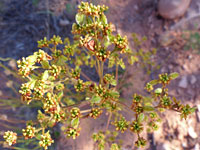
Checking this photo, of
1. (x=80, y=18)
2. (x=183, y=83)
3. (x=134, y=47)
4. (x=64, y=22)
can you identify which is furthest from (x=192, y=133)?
(x=64, y=22)

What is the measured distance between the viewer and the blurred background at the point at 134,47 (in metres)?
1.87

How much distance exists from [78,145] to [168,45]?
172 cm

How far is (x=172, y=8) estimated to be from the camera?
250cm

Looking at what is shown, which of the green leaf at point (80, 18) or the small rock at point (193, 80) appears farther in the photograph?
the small rock at point (193, 80)

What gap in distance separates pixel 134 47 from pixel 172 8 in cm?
78

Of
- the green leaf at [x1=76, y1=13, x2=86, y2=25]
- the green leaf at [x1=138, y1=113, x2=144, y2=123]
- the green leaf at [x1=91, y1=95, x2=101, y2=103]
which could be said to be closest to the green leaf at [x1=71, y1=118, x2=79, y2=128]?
the green leaf at [x1=91, y1=95, x2=101, y2=103]

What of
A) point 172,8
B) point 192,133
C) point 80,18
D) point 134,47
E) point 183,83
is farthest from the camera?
point 172,8

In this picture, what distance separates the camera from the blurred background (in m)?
1.87

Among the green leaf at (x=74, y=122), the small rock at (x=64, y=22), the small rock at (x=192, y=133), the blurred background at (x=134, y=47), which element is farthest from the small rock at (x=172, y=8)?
the green leaf at (x=74, y=122)

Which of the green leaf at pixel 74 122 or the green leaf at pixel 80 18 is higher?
the green leaf at pixel 80 18

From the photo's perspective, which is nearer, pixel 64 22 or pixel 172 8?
pixel 64 22

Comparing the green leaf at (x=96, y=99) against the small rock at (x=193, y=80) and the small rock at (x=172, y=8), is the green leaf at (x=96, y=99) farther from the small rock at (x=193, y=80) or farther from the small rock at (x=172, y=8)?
the small rock at (x=172, y=8)

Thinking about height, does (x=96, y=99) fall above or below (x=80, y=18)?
below

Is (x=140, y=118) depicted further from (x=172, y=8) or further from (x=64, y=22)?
(x=172, y=8)
